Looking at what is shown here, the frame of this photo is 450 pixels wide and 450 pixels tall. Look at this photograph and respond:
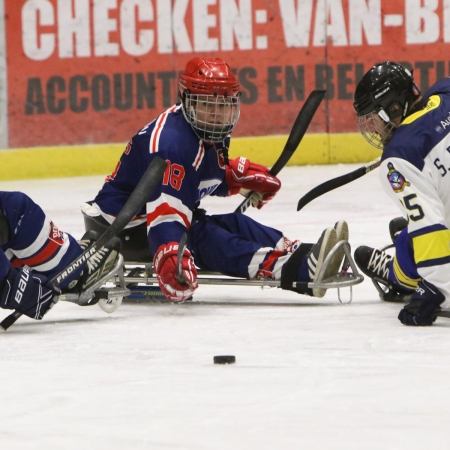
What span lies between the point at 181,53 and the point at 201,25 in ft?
0.85

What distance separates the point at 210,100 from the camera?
366 centimetres

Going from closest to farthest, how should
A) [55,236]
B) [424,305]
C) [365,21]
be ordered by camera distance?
1. [424,305]
2. [55,236]
3. [365,21]

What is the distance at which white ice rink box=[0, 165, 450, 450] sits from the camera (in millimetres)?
2092

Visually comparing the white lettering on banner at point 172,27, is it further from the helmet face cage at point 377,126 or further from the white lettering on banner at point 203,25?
the helmet face cage at point 377,126

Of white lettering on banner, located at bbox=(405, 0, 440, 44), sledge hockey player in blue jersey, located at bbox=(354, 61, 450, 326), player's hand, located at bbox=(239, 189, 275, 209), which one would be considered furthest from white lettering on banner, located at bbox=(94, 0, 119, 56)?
sledge hockey player in blue jersey, located at bbox=(354, 61, 450, 326)

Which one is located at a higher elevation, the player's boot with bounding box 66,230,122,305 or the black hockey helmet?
the black hockey helmet

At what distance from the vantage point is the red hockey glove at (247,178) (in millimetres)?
4016

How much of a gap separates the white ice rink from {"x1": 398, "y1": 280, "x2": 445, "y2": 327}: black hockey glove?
0.04 metres

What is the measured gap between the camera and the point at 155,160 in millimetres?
3383

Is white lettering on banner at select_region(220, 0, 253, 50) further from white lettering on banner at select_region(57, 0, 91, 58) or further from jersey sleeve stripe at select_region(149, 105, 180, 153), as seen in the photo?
jersey sleeve stripe at select_region(149, 105, 180, 153)

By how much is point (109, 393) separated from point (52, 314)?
1190mm

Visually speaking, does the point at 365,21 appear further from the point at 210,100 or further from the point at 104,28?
the point at 210,100

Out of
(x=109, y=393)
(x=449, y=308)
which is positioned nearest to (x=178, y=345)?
(x=109, y=393)

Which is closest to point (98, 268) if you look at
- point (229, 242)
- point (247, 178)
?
point (229, 242)
